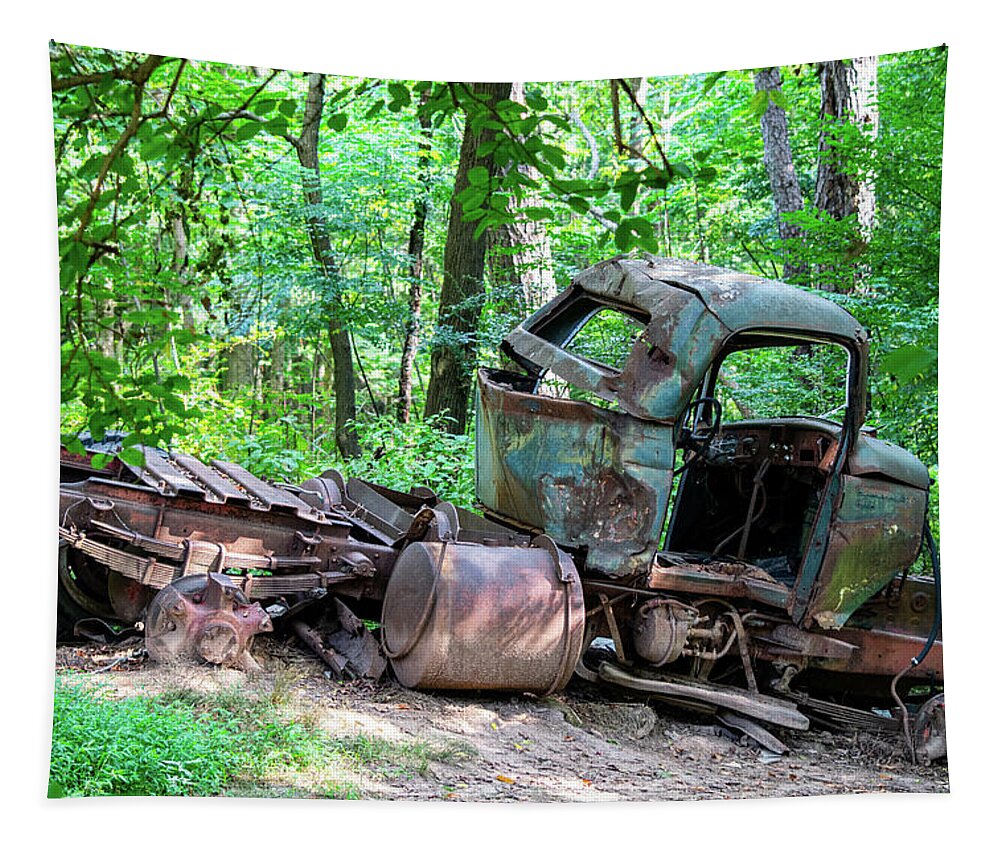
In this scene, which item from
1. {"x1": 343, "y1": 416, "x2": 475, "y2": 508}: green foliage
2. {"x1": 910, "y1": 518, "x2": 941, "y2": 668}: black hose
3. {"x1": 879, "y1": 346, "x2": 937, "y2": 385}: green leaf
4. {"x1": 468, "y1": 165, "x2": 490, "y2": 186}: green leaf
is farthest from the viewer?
{"x1": 343, "y1": 416, "x2": 475, "y2": 508}: green foliage

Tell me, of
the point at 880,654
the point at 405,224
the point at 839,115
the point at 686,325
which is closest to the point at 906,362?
the point at 686,325

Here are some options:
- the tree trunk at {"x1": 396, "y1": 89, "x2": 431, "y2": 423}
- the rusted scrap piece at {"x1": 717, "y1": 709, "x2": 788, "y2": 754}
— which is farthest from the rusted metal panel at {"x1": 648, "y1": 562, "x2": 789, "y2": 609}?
the tree trunk at {"x1": 396, "y1": 89, "x2": 431, "y2": 423}

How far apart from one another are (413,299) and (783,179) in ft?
6.14

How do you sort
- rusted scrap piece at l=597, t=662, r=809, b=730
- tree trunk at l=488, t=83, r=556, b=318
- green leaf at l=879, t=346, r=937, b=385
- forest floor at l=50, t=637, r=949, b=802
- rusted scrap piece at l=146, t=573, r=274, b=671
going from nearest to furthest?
green leaf at l=879, t=346, r=937, b=385 < forest floor at l=50, t=637, r=949, b=802 < rusted scrap piece at l=146, t=573, r=274, b=671 < rusted scrap piece at l=597, t=662, r=809, b=730 < tree trunk at l=488, t=83, r=556, b=318

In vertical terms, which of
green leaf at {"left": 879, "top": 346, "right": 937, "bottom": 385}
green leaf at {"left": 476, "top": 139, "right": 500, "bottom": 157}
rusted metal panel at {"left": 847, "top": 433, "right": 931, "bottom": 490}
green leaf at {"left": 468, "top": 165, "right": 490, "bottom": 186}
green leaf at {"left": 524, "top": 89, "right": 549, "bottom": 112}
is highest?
green leaf at {"left": 524, "top": 89, "right": 549, "bottom": 112}

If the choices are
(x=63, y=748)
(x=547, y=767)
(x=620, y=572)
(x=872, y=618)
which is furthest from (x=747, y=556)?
(x=63, y=748)

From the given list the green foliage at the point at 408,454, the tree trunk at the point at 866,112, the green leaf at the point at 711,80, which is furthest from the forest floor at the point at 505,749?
the green leaf at the point at 711,80

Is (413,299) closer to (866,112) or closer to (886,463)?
(866,112)

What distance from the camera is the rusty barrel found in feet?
13.1

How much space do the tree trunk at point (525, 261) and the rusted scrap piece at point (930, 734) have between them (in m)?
2.36

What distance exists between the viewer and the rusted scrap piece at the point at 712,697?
446cm

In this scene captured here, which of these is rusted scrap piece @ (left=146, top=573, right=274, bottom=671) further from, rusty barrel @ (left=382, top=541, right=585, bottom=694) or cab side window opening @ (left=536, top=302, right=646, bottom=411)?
cab side window opening @ (left=536, top=302, right=646, bottom=411)

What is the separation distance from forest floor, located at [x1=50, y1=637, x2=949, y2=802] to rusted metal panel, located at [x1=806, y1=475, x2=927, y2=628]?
60 cm

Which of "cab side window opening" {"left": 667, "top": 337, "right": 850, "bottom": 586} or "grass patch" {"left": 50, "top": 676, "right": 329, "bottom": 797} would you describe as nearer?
"grass patch" {"left": 50, "top": 676, "right": 329, "bottom": 797}
